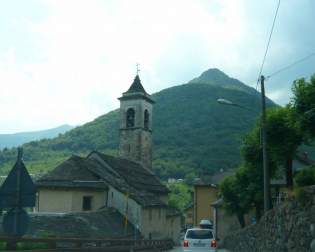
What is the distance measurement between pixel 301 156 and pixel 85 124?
245ft

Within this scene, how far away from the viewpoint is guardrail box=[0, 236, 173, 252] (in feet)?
41.4

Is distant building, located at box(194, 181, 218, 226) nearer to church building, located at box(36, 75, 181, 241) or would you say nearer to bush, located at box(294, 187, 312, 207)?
church building, located at box(36, 75, 181, 241)

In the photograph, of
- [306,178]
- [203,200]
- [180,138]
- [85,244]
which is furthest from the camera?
[180,138]

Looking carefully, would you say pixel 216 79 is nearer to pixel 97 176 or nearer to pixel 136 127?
pixel 136 127

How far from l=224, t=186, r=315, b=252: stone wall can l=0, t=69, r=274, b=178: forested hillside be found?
80596mm

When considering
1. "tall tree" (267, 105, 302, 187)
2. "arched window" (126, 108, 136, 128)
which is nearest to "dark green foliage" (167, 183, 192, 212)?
"arched window" (126, 108, 136, 128)

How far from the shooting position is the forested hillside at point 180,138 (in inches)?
4094

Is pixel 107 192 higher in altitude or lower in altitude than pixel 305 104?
lower

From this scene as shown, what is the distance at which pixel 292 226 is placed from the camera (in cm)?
1249

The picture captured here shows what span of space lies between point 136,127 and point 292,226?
152ft

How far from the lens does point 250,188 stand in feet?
111

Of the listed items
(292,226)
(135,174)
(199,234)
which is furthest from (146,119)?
(292,226)

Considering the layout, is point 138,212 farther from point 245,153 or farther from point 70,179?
point 245,153

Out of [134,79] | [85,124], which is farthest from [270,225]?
[85,124]
